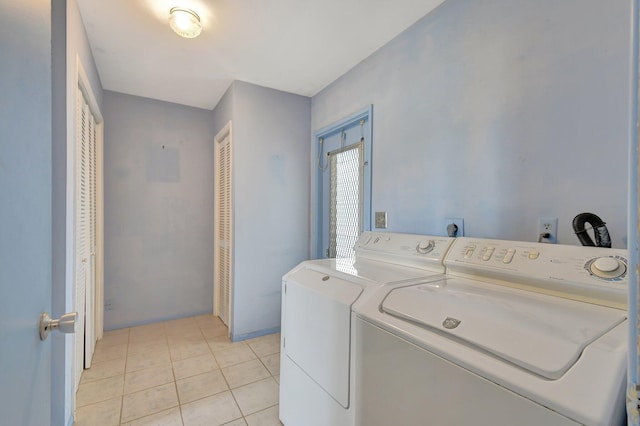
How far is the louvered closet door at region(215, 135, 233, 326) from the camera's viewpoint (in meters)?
2.90

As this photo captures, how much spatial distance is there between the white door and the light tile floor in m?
0.42

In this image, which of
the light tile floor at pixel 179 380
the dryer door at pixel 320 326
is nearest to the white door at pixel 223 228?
the light tile floor at pixel 179 380

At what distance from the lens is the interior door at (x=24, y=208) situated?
49 centimetres

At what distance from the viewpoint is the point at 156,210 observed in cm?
312

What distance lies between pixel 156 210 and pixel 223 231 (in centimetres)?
77

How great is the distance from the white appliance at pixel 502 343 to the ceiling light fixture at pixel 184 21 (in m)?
1.91

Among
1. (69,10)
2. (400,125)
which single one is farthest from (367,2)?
(69,10)

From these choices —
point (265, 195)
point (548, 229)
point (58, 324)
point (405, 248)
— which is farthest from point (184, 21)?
point (548, 229)

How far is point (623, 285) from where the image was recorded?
0.76 m

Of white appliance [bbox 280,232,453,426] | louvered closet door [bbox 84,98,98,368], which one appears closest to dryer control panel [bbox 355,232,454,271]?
white appliance [bbox 280,232,453,426]

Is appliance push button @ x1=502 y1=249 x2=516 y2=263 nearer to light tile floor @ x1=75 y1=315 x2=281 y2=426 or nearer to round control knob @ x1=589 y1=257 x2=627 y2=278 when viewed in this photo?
round control knob @ x1=589 y1=257 x2=627 y2=278

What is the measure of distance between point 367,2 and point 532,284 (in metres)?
1.67

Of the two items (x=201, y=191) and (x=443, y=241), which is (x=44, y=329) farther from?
(x=201, y=191)

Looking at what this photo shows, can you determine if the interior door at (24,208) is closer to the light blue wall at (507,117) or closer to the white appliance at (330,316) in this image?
the white appliance at (330,316)
